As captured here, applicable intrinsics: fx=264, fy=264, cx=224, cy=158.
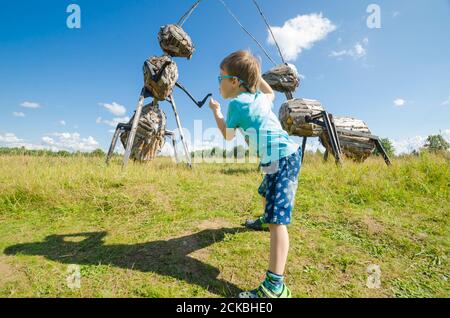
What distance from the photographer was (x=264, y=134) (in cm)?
222

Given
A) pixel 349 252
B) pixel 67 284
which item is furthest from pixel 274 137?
pixel 67 284

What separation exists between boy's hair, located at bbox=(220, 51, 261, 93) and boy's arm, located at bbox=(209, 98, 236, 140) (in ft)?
1.01

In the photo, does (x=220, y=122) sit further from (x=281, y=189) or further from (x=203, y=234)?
(x=203, y=234)

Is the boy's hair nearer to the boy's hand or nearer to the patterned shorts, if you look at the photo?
the boy's hand

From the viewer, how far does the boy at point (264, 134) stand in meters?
2.06

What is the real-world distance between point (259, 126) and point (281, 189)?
1.80ft

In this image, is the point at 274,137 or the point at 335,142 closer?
the point at 274,137

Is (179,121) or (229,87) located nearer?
(229,87)

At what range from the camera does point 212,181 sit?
15.6 ft

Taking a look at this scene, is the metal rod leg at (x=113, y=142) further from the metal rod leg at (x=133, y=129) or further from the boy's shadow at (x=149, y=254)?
the boy's shadow at (x=149, y=254)

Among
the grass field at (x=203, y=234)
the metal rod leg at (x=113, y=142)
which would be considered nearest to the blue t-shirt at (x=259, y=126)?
the grass field at (x=203, y=234)

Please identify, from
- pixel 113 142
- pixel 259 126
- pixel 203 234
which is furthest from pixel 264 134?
pixel 113 142
